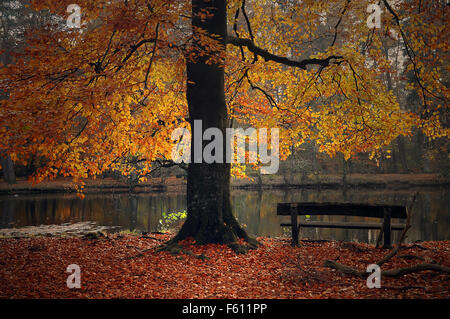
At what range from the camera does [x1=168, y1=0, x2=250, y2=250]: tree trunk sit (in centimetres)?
758

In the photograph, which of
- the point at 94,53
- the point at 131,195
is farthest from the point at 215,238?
the point at 131,195

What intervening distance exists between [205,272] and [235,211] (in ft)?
46.2

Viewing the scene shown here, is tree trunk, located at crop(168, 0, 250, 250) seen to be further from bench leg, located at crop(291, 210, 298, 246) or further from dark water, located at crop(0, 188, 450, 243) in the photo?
dark water, located at crop(0, 188, 450, 243)

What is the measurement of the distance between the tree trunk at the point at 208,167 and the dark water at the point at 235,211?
22.8 feet

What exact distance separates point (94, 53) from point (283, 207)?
5.68 metres

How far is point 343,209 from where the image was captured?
24.6ft

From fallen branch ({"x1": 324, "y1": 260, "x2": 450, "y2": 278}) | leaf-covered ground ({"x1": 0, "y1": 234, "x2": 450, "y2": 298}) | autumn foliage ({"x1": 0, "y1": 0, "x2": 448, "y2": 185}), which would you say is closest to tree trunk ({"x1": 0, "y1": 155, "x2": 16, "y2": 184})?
autumn foliage ({"x1": 0, "y1": 0, "x2": 448, "y2": 185})

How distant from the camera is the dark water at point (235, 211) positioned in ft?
48.3

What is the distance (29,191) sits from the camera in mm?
27562

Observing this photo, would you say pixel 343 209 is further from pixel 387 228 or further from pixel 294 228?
pixel 294 228

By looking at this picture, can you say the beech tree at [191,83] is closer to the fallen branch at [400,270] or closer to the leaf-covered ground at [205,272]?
the leaf-covered ground at [205,272]

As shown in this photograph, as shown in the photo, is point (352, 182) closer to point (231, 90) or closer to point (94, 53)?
point (231, 90)

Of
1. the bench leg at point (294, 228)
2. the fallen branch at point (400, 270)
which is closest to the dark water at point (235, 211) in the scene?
the bench leg at point (294, 228)

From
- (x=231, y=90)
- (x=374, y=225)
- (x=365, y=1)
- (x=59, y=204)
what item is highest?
(x=365, y=1)
